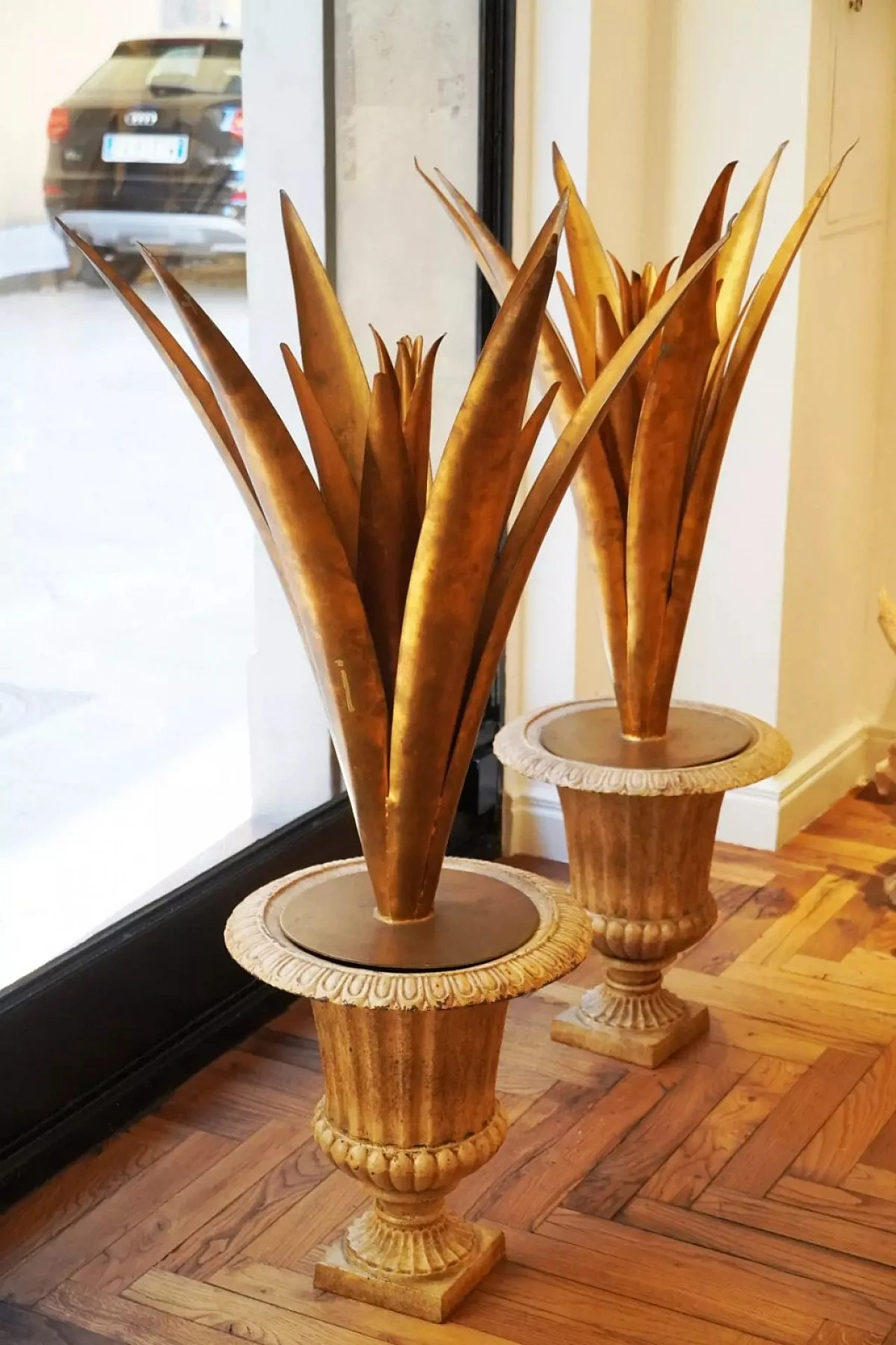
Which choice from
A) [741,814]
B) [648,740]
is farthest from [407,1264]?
[741,814]

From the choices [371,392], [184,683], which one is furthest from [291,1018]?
[371,392]

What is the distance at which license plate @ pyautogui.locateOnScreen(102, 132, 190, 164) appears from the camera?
211cm

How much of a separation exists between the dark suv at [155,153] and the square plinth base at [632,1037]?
125 cm

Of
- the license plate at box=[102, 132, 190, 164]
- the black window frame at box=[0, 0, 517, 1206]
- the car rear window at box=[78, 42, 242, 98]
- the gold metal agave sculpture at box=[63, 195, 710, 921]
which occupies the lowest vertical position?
the black window frame at box=[0, 0, 517, 1206]

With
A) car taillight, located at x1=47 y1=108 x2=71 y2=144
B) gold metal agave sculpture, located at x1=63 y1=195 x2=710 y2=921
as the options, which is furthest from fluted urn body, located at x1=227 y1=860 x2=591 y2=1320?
car taillight, located at x1=47 y1=108 x2=71 y2=144

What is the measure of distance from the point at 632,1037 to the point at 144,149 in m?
1.42

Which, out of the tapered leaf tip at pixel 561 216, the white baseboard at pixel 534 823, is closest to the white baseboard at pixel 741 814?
the white baseboard at pixel 534 823

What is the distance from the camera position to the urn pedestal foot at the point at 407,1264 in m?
1.78

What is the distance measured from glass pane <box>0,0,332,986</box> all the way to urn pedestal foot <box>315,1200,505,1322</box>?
59 centimetres

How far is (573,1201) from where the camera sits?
201 cm

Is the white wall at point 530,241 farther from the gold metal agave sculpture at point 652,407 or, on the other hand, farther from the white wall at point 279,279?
the gold metal agave sculpture at point 652,407

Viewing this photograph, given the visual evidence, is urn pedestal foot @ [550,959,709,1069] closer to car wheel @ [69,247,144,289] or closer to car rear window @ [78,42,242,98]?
car wheel @ [69,247,144,289]

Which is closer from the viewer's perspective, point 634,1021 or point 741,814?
point 634,1021

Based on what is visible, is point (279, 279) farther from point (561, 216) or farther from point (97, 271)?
point (561, 216)
